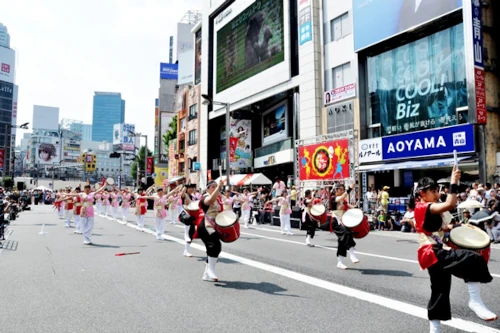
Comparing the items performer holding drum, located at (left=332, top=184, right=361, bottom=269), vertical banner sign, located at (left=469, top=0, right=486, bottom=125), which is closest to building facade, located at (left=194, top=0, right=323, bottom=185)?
vertical banner sign, located at (left=469, top=0, right=486, bottom=125)

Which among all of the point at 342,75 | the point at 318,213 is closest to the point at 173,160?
the point at 342,75

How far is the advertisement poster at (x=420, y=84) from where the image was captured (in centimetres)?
2052

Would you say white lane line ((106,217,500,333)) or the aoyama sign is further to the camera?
the aoyama sign

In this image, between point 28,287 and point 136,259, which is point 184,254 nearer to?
point 136,259

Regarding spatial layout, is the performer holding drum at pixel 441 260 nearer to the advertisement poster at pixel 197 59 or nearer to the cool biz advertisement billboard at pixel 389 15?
the cool biz advertisement billboard at pixel 389 15

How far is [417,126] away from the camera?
22.2m

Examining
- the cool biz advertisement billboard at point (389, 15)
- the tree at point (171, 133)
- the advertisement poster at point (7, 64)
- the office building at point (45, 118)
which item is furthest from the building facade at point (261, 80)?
the office building at point (45, 118)

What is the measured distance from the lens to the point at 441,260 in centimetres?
429

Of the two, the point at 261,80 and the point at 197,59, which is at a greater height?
the point at 197,59

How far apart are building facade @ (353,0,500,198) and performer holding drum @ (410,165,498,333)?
1619 centimetres

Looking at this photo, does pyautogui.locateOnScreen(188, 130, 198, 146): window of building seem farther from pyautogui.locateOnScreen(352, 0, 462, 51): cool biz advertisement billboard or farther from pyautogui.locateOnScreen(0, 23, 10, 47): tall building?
pyautogui.locateOnScreen(0, 23, 10, 47): tall building

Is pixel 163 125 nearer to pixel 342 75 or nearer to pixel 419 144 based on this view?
pixel 342 75

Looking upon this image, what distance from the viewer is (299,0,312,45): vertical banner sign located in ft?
96.2

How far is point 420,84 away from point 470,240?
1974 cm
